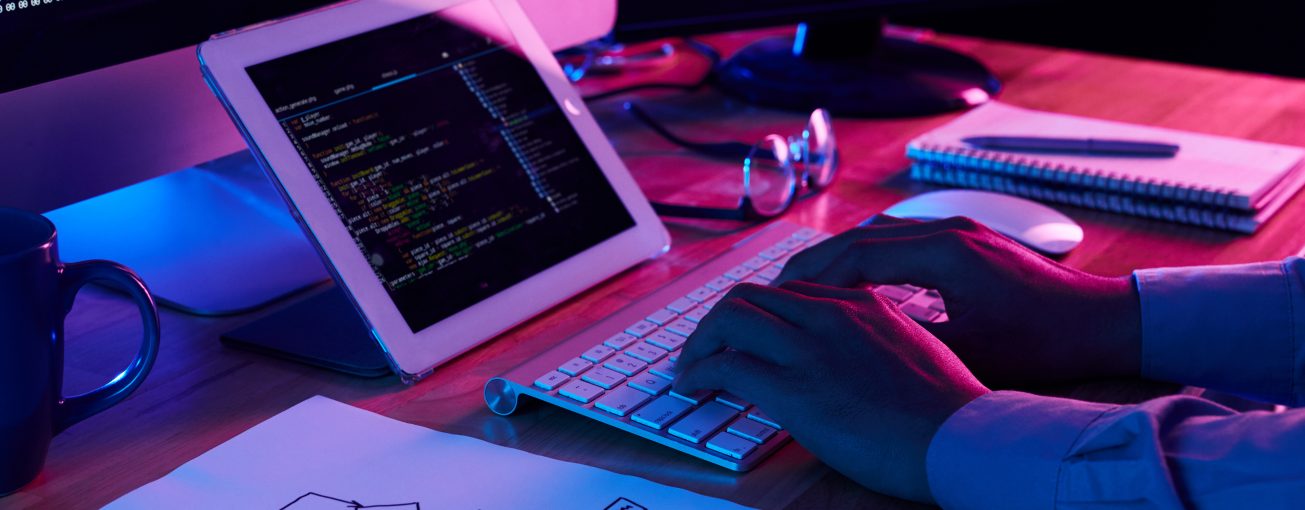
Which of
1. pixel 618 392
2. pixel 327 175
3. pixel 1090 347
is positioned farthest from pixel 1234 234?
pixel 327 175

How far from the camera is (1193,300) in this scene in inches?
31.0

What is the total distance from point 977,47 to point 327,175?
1046 millimetres

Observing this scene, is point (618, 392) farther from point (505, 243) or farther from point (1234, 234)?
point (1234, 234)

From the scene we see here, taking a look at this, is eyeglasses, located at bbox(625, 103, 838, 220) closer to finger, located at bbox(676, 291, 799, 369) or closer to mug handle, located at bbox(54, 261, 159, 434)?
finger, located at bbox(676, 291, 799, 369)

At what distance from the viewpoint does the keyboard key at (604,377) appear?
0.71 metres

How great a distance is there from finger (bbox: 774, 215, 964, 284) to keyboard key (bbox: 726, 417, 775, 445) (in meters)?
0.15

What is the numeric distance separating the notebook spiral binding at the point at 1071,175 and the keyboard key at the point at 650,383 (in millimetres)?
484

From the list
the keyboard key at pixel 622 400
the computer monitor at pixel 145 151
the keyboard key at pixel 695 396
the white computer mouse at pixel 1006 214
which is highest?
the computer monitor at pixel 145 151

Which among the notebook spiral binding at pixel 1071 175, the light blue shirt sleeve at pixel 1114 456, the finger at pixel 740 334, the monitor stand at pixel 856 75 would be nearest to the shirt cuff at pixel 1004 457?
the light blue shirt sleeve at pixel 1114 456

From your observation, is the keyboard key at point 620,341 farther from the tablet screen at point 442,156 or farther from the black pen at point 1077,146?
the black pen at point 1077,146

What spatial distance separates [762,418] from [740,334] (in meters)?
0.05

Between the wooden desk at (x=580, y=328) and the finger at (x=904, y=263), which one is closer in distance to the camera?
the wooden desk at (x=580, y=328)

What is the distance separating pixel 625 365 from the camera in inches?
28.5

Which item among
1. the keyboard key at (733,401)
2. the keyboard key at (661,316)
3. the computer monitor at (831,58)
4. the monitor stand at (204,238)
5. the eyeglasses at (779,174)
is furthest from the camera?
the computer monitor at (831,58)
